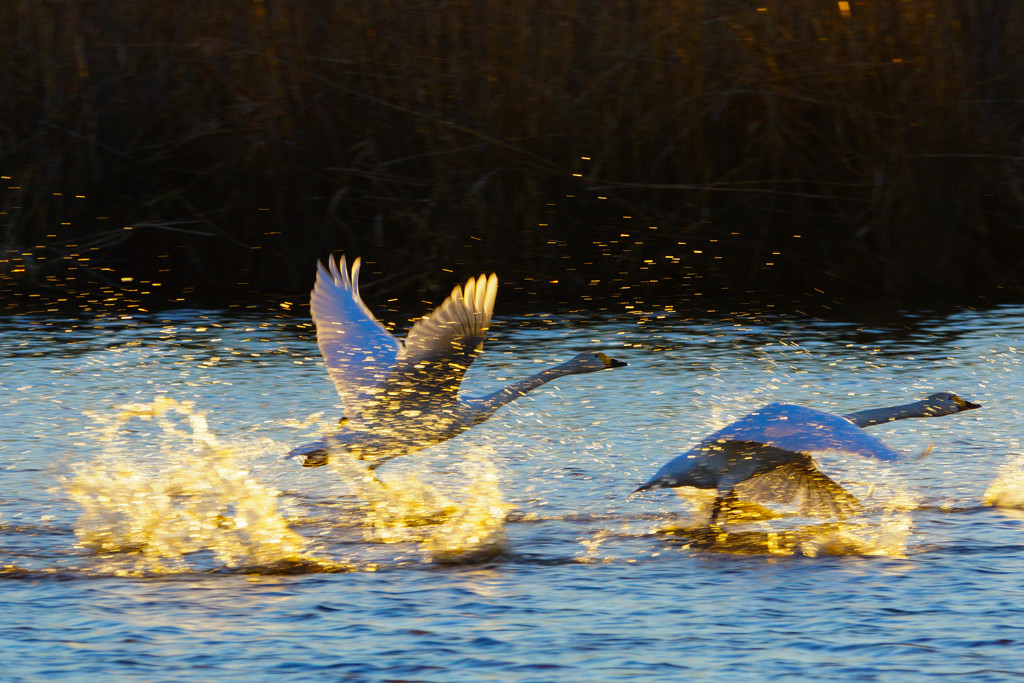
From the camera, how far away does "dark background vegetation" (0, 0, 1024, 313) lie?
11.2 metres

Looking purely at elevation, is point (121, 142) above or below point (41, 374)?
above

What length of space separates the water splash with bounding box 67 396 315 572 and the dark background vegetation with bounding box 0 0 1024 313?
365cm

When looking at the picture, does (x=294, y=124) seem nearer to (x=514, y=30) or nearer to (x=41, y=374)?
(x=514, y=30)

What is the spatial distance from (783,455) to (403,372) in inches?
63.1

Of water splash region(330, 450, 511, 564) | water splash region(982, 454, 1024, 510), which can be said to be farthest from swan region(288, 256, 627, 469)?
water splash region(982, 454, 1024, 510)

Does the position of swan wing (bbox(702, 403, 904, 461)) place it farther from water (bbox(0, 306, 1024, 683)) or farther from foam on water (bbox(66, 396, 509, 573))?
foam on water (bbox(66, 396, 509, 573))

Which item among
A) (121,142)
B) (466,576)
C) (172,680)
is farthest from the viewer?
(121,142)

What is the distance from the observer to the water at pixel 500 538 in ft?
16.7

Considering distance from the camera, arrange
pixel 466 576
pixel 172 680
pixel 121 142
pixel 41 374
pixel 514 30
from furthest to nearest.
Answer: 1. pixel 121 142
2. pixel 514 30
3. pixel 41 374
4. pixel 466 576
5. pixel 172 680

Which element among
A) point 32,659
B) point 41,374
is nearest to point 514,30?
point 41,374

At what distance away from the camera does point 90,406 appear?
28.5 ft

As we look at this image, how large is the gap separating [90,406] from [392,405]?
2.55 meters

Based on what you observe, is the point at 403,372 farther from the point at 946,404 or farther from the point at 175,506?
the point at 946,404

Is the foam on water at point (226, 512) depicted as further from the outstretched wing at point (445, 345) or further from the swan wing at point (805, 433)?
the swan wing at point (805, 433)
